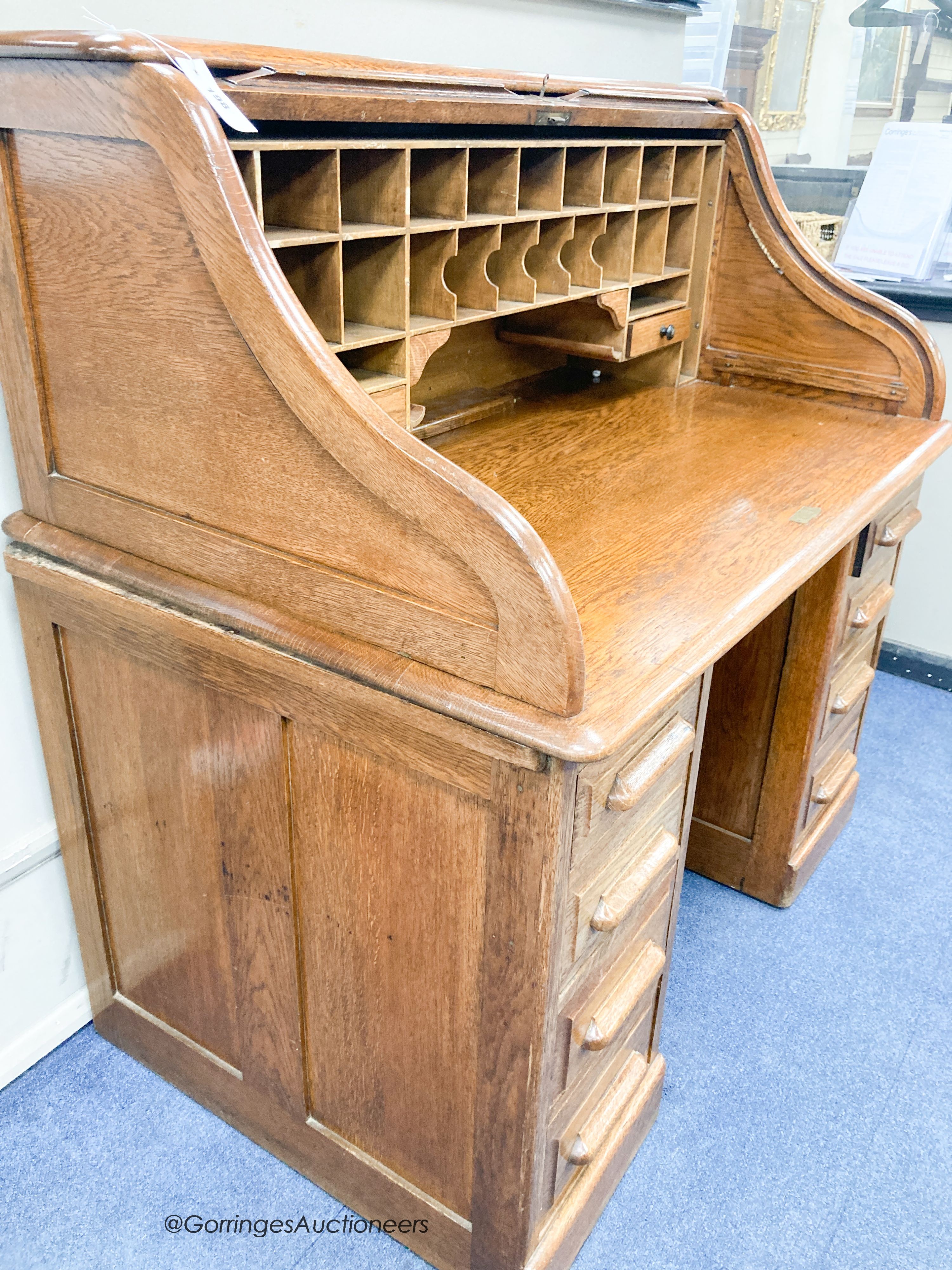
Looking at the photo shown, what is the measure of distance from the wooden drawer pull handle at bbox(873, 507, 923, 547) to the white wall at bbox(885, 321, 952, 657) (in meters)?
0.77

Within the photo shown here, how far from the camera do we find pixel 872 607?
83.7 inches

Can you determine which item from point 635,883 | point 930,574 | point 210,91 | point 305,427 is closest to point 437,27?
point 210,91

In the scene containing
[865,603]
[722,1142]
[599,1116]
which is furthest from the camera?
[865,603]

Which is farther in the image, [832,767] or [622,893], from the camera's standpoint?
[832,767]

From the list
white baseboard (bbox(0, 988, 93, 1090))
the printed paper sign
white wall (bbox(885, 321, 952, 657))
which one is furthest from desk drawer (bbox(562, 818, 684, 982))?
the printed paper sign

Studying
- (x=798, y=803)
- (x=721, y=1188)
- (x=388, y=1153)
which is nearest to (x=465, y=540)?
(x=388, y=1153)

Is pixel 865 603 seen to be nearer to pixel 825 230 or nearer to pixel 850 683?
pixel 850 683

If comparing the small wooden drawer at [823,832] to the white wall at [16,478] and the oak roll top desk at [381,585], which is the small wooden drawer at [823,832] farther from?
the white wall at [16,478]

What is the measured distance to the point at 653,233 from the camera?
1.95 m

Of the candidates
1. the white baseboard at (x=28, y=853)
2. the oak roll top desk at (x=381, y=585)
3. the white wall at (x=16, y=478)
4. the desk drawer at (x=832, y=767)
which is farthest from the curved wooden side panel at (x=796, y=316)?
the white baseboard at (x=28, y=853)

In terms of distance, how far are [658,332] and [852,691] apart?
0.85 m

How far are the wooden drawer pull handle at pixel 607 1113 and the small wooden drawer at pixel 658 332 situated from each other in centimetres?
123

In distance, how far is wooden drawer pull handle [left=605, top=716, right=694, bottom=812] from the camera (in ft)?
3.80

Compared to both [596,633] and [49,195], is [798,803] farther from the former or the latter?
[49,195]
